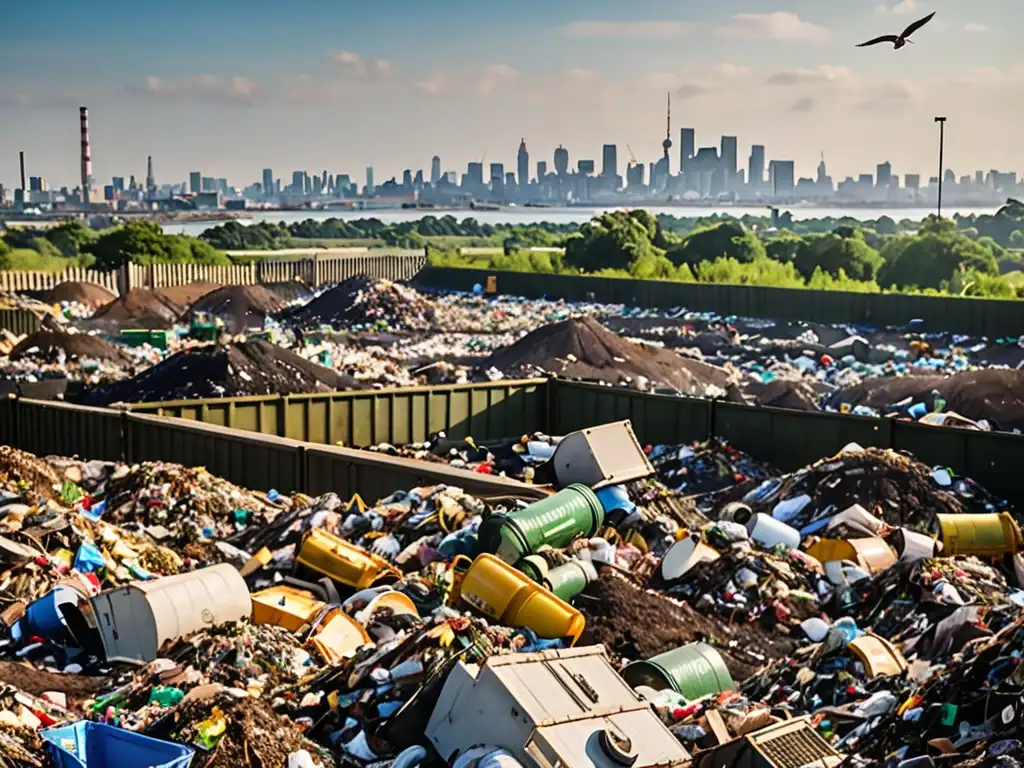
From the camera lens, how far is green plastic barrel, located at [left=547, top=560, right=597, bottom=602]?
9703 millimetres

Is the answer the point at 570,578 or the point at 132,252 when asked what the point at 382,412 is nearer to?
the point at 570,578

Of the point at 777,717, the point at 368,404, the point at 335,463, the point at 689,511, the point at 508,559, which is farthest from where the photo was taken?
the point at 368,404

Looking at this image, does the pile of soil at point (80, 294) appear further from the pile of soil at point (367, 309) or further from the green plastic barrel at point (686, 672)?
the green plastic barrel at point (686, 672)

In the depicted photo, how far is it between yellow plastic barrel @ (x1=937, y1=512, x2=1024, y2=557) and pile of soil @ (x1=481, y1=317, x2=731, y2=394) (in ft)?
47.0

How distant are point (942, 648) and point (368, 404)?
37.0 feet

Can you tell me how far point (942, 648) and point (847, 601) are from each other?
1.46 meters

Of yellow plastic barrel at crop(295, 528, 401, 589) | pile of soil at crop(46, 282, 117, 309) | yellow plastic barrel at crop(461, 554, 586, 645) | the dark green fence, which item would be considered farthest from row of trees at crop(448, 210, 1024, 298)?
yellow plastic barrel at crop(461, 554, 586, 645)

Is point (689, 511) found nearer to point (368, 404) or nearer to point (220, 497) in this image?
point (220, 497)

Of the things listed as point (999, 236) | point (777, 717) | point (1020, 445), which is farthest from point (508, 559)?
point (999, 236)

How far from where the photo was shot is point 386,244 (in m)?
131

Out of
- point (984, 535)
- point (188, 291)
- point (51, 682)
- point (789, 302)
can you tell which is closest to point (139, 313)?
point (188, 291)

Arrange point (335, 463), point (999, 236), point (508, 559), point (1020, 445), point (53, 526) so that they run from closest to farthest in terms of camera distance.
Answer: point (508, 559)
point (53, 526)
point (1020, 445)
point (335, 463)
point (999, 236)

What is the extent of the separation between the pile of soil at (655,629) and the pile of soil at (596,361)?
1616cm

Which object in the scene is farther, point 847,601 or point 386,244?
point 386,244
